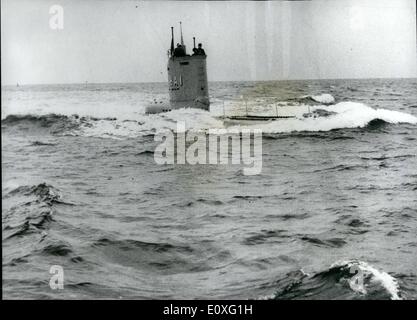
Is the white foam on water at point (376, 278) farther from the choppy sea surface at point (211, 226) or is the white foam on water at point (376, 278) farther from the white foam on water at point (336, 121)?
the white foam on water at point (336, 121)

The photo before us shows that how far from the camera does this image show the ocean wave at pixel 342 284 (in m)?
6.44

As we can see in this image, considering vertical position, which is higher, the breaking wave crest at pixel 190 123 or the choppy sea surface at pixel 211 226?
the breaking wave crest at pixel 190 123

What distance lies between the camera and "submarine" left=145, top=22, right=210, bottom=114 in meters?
25.9

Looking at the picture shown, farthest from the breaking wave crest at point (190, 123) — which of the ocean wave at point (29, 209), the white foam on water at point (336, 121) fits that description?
the ocean wave at point (29, 209)

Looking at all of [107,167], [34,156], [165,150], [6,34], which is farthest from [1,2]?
[165,150]

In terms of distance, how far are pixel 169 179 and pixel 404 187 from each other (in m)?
6.39

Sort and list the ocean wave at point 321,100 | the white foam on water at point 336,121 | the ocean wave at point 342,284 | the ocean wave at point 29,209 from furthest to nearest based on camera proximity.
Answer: the ocean wave at point 321,100 < the white foam on water at point 336,121 < the ocean wave at point 29,209 < the ocean wave at point 342,284

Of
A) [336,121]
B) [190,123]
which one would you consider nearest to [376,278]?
[190,123]

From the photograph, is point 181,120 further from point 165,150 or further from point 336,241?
point 336,241

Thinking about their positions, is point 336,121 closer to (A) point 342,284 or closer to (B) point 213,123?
(B) point 213,123

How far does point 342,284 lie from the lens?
6.77m

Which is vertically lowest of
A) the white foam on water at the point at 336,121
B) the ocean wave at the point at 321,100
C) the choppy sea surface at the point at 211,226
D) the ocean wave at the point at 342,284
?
the ocean wave at the point at 342,284

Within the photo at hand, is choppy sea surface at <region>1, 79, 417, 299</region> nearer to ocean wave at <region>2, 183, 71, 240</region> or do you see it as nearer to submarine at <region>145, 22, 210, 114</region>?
ocean wave at <region>2, 183, 71, 240</region>

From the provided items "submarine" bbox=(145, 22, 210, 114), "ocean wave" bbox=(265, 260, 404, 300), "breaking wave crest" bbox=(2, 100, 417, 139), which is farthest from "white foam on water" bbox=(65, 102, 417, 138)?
"ocean wave" bbox=(265, 260, 404, 300)
